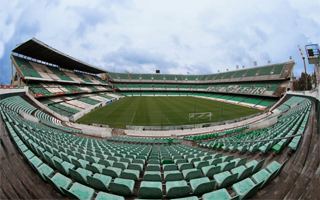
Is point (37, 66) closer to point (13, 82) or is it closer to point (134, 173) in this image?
point (13, 82)

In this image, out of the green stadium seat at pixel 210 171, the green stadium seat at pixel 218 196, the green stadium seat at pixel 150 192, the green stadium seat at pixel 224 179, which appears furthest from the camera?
the green stadium seat at pixel 210 171

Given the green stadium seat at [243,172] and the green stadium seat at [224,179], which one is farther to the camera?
the green stadium seat at [243,172]

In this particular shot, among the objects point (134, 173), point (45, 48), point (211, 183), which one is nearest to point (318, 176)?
point (211, 183)

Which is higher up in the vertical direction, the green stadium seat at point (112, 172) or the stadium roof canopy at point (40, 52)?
the stadium roof canopy at point (40, 52)

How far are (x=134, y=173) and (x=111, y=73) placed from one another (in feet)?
298

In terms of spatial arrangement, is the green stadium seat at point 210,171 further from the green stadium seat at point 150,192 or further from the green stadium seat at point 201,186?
the green stadium seat at point 150,192

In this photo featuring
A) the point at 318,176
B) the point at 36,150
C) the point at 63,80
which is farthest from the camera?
the point at 63,80

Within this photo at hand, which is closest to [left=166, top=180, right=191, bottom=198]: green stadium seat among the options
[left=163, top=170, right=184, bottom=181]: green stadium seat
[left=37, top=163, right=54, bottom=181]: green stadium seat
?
[left=163, top=170, right=184, bottom=181]: green stadium seat

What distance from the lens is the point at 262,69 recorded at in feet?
214

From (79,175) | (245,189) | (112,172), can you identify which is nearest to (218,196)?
(245,189)

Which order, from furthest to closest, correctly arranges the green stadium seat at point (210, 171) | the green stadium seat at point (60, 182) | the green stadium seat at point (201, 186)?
the green stadium seat at point (210, 171) < the green stadium seat at point (60, 182) < the green stadium seat at point (201, 186)

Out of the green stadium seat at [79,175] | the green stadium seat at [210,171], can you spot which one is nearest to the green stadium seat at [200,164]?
the green stadium seat at [210,171]

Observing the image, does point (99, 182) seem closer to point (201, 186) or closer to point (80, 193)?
point (80, 193)

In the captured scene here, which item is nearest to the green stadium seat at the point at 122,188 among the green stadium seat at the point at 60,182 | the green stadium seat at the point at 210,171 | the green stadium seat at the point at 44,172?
the green stadium seat at the point at 60,182
